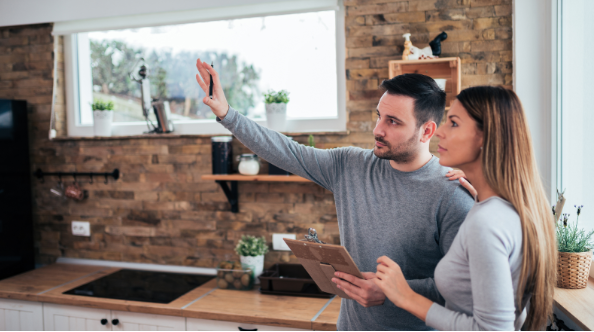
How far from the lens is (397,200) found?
4.62 feet

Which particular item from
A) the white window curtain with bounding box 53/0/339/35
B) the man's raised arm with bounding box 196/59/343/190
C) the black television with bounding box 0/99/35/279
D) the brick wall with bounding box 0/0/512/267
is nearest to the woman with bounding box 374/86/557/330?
A: the man's raised arm with bounding box 196/59/343/190

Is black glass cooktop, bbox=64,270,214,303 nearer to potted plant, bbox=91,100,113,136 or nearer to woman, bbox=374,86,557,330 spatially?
potted plant, bbox=91,100,113,136

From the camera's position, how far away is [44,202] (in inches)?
121

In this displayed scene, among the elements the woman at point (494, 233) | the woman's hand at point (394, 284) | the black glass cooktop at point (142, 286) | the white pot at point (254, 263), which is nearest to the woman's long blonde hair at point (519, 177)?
the woman at point (494, 233)

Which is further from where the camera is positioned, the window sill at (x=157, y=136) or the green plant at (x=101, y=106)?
the green plant at (x=101, y=106)

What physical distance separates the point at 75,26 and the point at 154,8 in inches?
22.9

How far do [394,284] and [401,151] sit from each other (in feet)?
1.42

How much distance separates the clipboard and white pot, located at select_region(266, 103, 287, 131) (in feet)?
4.13

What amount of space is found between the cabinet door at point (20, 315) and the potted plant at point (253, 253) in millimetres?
1130

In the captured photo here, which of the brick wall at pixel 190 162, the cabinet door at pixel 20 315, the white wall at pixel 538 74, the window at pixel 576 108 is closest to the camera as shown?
the window at pixel 576 108

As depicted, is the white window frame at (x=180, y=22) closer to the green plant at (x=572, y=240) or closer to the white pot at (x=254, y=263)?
the white pot at (x=254, y=263)

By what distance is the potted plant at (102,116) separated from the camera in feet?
9.37

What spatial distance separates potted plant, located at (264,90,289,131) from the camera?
253 centimetres

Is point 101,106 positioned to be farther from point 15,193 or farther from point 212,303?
point 212,303
